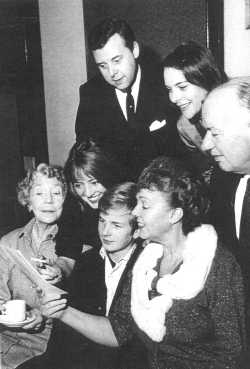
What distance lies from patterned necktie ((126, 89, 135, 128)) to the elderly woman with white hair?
387mm

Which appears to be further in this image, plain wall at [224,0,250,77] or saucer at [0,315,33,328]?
plain wall at [224,0,250,77]

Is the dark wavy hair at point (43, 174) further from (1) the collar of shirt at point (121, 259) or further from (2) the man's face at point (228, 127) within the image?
(2) the man's face at point (228, 127)

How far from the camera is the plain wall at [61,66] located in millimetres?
2754

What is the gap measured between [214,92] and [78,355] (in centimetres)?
106

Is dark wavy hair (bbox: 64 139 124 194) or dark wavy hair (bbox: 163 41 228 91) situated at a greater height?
dark wavy hair (bbox: 163 41 228 91)

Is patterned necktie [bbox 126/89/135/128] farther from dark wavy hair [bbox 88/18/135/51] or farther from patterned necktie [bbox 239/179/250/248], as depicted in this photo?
patterned necktie [bbox 239/179/250/248]

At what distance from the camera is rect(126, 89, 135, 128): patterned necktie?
6.99ft

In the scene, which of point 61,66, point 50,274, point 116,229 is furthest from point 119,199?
point 61,66

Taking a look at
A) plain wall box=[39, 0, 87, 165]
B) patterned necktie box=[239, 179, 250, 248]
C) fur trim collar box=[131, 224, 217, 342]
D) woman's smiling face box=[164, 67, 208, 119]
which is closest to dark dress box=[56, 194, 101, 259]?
fur trim collar box=[131, 224, 217, 342]

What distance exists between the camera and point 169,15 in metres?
2.20

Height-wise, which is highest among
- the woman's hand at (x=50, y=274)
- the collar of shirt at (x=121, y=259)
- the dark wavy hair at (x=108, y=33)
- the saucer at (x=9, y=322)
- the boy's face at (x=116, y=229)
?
the dark wavy hair at (x=108, y=33)

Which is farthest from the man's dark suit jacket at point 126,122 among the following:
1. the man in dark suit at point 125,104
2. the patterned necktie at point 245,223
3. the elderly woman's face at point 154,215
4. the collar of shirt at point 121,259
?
the patterned necktie at point 245,223

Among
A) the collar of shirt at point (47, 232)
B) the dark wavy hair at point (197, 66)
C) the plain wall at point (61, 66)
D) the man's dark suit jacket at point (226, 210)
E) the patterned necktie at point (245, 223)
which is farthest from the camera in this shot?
the plain wall at point (61, 66)

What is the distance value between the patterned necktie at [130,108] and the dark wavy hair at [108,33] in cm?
20
